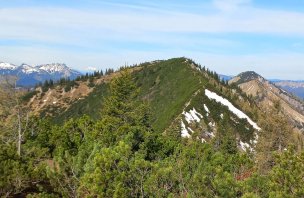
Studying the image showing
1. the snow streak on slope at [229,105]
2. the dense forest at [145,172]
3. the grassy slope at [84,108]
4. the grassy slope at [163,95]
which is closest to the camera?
the dense forest at [145,172]

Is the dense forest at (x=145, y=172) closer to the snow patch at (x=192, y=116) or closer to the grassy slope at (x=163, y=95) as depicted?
the snow patch at (x=192, y=116)

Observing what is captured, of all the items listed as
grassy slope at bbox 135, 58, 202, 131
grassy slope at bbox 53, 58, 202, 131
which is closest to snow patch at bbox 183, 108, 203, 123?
grassy slope at bbox 135, 58, 202, 131

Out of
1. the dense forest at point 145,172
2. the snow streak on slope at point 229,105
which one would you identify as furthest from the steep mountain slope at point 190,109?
the dense forest at point 145,172

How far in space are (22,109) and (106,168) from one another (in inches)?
1102

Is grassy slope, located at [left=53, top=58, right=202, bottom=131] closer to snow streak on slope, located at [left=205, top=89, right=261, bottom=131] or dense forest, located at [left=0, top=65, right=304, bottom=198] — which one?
snow streak on slope, located at [left=205, top=89, right=261, bottom=131]

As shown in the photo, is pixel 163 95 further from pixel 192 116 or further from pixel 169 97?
pixel 192 116

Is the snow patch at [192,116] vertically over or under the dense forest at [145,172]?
under

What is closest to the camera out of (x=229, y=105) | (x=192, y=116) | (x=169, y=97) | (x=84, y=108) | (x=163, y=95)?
(x=192, y=116)

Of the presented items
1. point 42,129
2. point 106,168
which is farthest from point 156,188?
point 42,129

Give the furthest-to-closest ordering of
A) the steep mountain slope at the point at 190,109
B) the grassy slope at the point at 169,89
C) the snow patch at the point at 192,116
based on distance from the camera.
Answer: the grassy slope at the point at 169,89
the snow patch at the point at 192,116
the steep mountain slope at the point at 190,109

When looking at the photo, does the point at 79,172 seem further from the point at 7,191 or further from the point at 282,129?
the point at 282,129

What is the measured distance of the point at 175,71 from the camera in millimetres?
188125

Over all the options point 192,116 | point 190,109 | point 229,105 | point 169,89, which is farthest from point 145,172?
point 169,89

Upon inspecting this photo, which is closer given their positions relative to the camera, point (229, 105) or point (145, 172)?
point (145, 172)
